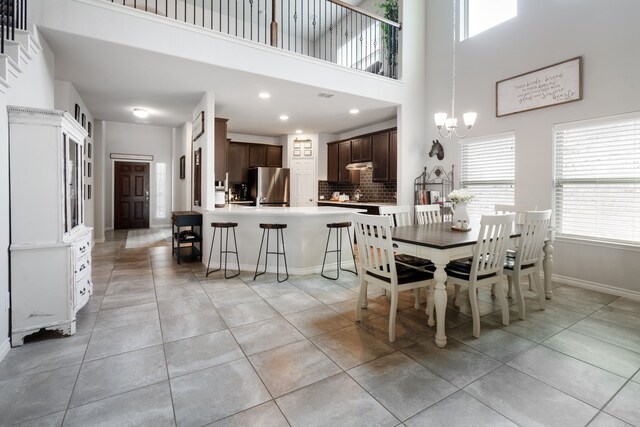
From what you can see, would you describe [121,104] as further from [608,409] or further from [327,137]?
[608,409]

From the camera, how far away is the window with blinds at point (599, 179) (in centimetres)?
338

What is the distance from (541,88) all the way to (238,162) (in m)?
6.06

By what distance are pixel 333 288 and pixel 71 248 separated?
2.54 m

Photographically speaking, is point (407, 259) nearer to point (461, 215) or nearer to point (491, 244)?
point (461, 215)

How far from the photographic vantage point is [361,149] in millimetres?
6926

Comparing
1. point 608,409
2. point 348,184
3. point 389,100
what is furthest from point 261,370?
point 348,184

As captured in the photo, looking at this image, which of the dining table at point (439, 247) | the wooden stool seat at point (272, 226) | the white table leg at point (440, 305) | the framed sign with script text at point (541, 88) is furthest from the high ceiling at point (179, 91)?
the white table leg at point (440, 305)

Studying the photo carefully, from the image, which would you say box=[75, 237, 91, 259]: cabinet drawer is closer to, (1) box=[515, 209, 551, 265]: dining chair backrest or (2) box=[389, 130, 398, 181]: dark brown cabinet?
(1) box=[515, 209, 551, 265]: dining chair backrest

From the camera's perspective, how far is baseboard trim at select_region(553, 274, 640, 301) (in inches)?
134

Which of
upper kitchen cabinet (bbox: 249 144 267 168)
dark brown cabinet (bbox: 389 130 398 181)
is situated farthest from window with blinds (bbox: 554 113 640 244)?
upper kitchen cabinet (bbox: 249 144 267 168)

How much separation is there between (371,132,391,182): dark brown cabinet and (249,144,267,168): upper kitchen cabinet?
287 centimetres

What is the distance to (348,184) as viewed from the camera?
26.6 ft

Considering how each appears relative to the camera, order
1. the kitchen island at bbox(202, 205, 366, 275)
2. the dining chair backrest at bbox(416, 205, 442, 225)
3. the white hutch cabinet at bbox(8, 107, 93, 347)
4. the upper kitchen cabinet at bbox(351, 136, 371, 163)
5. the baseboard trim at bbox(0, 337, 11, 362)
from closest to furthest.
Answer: the baseboard trim at bbox(0, 337, 11, 362), the white hutch cabinet at bbox(8, 107, 93, 347), the dining chair backrest at bbox(416, 205, 442, 225), the kitchen island at bbox(202, 205, 366, 275), the upper kitchen cabinet at bbox(351, 136, 371, 163)

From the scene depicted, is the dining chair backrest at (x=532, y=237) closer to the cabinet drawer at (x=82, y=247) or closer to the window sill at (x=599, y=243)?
the window sill at (x=599, y=243)
